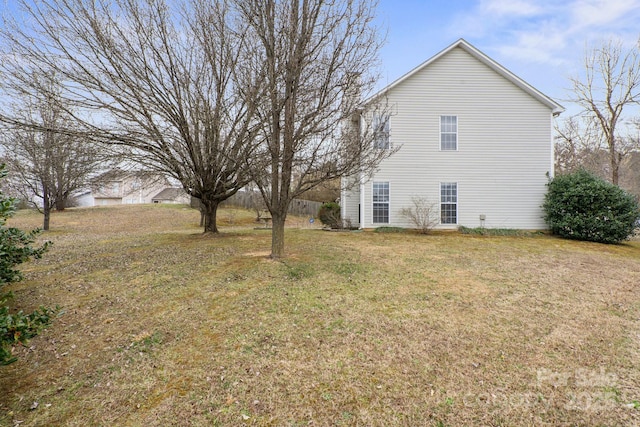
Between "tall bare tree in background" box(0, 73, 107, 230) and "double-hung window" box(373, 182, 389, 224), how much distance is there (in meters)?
9.95

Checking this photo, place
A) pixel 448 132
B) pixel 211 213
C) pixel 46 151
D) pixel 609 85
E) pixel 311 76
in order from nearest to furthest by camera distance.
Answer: pixel 311 76, pixel 211 213, pixel 46 151, pixel 448 132, pixel 609 85

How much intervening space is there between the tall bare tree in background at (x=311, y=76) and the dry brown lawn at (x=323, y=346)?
252 cm

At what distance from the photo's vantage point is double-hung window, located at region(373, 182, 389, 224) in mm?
13273

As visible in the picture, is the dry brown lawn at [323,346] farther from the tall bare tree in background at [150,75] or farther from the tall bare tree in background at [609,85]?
the tall bare tree in background at [609,85]

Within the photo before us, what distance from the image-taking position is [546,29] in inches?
470

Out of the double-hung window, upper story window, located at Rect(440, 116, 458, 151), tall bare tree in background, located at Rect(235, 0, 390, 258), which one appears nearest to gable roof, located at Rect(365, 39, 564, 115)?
upper story window, located at Rect(440, 116, 458, 151)

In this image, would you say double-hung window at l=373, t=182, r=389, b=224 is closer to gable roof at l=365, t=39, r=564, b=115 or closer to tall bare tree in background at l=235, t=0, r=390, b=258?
gable roof at l=365, t=39, r=564, b=115

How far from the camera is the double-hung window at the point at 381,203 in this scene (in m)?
13.3

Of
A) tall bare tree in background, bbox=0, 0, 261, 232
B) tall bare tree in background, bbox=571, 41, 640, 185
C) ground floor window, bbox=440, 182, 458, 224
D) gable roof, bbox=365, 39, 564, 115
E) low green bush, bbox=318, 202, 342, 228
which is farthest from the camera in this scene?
tall bare tree in background, bbox=571, 41, 640, 185

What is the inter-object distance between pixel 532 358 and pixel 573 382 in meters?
0.42

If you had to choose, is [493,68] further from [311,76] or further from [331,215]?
[311,76]

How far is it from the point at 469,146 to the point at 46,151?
58.9 feet

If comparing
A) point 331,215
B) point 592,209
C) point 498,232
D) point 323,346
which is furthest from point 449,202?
point 323,346

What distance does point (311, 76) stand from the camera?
6211 mm
